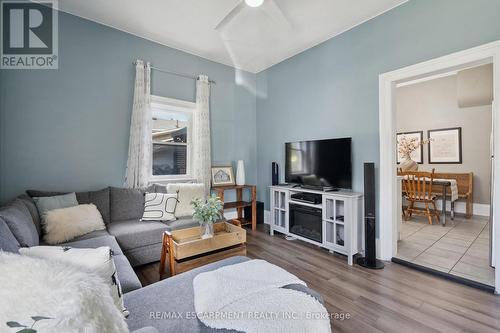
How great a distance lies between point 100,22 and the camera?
2.92 meters

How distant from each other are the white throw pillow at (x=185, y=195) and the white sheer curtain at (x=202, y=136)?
59cm

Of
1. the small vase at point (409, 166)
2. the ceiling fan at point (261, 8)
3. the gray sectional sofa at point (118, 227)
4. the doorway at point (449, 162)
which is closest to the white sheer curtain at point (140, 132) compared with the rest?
the gray sectional sofa at point (118, 227)

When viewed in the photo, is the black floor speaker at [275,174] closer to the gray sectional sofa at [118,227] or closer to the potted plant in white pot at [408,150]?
the gray sectional sofa at [118,227]

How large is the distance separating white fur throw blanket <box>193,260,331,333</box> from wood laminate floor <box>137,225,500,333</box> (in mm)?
880

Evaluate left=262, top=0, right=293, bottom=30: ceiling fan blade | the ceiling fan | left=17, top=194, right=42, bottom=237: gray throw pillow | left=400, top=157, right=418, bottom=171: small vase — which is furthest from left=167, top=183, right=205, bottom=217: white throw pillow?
left=400, top=157, right=418, bottom=171: small vase

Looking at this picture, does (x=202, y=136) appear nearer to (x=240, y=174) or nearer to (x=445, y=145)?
(x=240, y=174)

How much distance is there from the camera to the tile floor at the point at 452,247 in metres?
2.29

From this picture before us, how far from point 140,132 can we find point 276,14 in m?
2.37

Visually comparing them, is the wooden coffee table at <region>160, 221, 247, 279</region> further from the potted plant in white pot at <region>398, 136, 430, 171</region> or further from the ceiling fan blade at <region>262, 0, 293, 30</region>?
the potted plant in white pot at <region>398, 136, 430, 171</region>

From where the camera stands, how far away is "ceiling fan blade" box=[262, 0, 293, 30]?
2.38m

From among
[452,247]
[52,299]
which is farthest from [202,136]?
[452,247]

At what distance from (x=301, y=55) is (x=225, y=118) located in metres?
1.69

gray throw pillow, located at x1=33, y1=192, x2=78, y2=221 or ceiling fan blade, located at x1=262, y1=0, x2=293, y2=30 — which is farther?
ceiling fan blade, located at x1=262, y1=0, x2=293, y2=30

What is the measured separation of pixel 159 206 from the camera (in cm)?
283
